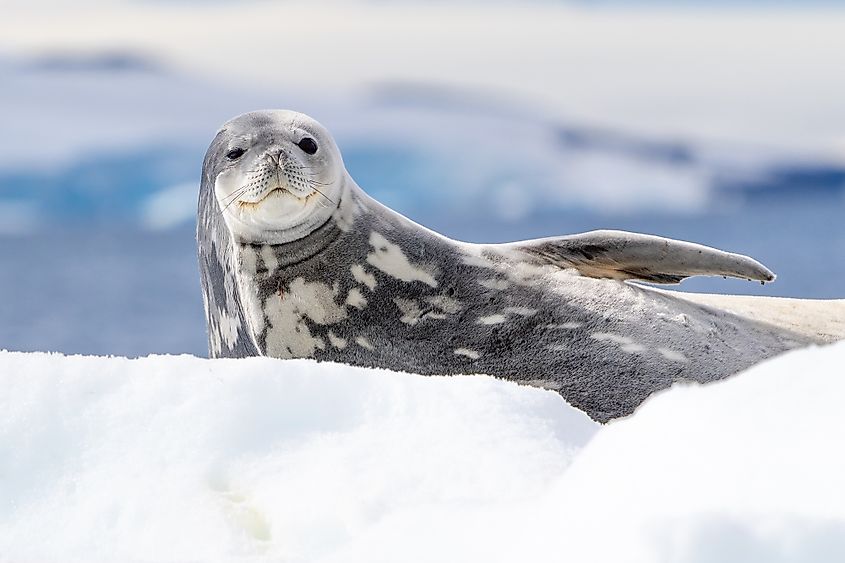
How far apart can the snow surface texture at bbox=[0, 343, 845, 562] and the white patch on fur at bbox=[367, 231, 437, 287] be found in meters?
2.28

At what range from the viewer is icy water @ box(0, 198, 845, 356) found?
40.6 meters

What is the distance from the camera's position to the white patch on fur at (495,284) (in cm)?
517

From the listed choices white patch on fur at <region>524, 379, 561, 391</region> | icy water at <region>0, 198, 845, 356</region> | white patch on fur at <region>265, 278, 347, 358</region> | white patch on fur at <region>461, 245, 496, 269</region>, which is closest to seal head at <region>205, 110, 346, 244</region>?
white patch on fur at <region>265, 278, 347, 358</region>

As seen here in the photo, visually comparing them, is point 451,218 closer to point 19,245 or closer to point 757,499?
point 19,245

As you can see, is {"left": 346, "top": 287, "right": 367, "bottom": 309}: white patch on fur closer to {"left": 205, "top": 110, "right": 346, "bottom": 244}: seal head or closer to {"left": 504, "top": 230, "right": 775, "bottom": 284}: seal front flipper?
{"left": 205, "top": 110, "right": 346, "bottom": 244}: seal head

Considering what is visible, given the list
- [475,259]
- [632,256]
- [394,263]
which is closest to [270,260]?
[394,263]

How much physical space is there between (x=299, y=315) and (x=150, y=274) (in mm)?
68086

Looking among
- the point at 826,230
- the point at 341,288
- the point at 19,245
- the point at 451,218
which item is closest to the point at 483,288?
the point at 341,288

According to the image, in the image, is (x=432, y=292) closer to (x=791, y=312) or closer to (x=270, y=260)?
(x=270, y=260)

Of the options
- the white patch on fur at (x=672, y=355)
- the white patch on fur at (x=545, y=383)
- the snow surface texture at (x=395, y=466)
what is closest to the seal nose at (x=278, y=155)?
the white patch on fur at (x=545, y=383)

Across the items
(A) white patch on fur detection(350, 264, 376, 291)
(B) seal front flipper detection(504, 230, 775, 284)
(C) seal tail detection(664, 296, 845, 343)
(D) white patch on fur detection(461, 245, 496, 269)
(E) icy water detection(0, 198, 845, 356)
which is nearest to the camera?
(A) white patch on fur detection(350, 264, 376, 291)

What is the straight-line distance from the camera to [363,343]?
500 centimetres

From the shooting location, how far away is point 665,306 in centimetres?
529

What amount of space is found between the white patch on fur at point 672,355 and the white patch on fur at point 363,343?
3.40ft
